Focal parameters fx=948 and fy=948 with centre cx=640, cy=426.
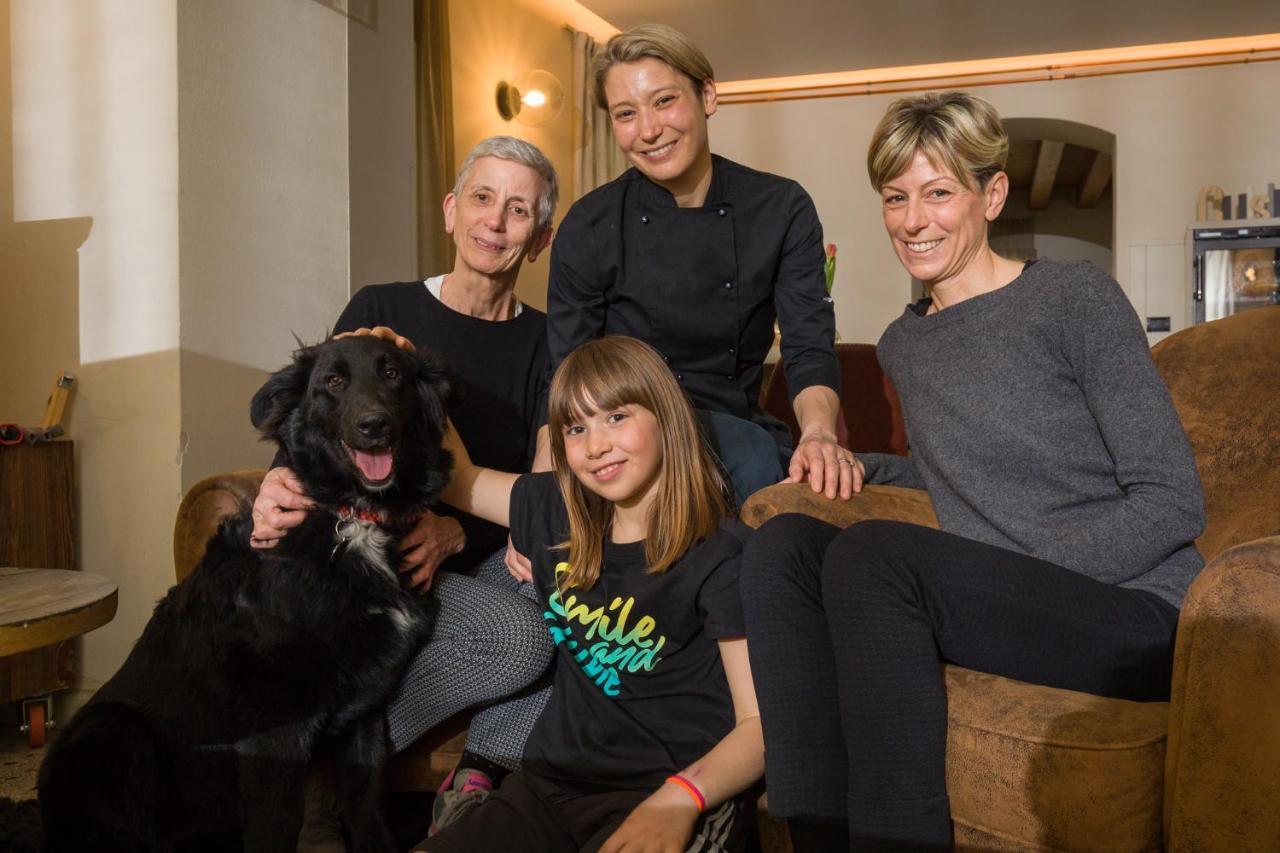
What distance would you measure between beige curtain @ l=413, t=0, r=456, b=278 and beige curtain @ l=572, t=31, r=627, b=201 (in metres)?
1.65

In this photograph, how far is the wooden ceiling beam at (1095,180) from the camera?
29.6ft

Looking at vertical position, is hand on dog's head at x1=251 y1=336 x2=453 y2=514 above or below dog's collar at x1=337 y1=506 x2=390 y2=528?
above

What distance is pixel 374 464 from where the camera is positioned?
58.7 inches

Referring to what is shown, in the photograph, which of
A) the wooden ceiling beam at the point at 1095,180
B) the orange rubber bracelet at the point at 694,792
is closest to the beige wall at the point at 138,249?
the orange rubber bracelet at the point at 694,792

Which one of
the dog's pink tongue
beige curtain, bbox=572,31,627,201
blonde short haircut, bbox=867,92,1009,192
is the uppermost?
beige curtain, bbox=572,31,627,201

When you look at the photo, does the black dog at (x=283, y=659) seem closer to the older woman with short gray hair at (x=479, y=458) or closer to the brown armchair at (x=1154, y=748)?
the older woman with short gray hair at (x=479, y=458)

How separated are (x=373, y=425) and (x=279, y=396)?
222 millimetres

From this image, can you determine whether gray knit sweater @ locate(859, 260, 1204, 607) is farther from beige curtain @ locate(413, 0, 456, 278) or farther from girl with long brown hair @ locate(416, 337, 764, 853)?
beige curtain @ locate(413, 0, 456, 278)

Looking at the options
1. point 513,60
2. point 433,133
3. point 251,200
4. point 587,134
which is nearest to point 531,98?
point 513,60

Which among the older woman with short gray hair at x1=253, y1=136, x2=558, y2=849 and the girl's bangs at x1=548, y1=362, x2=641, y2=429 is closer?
the girl's bangs at x1=548, y1=362, x2=641, y2=429

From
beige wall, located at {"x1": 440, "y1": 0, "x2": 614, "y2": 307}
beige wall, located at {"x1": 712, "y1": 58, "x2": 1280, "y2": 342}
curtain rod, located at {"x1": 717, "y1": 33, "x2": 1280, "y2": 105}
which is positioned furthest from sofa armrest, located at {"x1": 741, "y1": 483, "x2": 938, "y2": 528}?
curtain rod, located at {"x1": 717, "y1": 33, "x2": 1280, "y2": 105}

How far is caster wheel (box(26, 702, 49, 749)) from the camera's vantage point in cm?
248

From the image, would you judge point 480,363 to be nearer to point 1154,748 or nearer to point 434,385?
point 434,385

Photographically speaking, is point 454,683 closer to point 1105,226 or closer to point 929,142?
point 929,142
